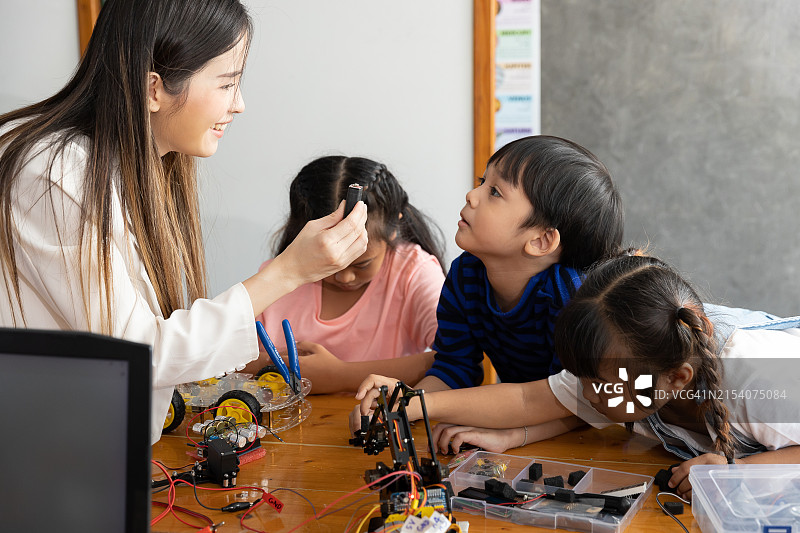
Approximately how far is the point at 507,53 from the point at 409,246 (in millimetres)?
691

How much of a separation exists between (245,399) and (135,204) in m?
0.34

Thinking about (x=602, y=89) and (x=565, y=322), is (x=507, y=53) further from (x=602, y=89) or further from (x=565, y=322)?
(x=565, y=322)

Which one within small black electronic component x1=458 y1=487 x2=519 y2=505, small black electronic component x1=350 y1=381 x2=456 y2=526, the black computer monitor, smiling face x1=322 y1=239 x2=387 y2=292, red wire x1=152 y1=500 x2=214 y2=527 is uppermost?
the black computer monitor

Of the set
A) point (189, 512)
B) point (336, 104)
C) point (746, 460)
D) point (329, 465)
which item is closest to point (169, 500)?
point (189, 512)

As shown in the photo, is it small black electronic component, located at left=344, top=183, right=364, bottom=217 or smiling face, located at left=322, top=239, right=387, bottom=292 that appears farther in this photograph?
smiling face, located at left=322, top=239, right=387, bottom=292

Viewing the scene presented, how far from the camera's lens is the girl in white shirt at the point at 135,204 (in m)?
0.98

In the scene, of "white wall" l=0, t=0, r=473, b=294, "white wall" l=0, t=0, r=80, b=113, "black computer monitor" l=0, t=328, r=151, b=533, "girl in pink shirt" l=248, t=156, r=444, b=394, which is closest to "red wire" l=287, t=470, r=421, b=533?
"black computer monitor" l=0, t=328, r=151, b=533

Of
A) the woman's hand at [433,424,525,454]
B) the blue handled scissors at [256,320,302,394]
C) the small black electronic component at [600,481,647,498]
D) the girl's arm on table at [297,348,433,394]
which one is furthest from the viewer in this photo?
the girl's arm on table at [297,348,433,394]

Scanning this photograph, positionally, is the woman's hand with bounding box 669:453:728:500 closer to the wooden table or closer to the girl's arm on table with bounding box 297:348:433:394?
the wooden table

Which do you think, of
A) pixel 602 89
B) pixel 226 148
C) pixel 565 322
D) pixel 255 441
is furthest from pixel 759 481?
pixel 226 148

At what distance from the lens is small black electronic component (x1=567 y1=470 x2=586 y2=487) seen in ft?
3.20

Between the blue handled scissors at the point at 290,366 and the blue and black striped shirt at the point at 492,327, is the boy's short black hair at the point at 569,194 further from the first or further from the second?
the blue handled scissors at the point at 290,366

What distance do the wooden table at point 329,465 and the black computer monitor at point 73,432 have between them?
31cm

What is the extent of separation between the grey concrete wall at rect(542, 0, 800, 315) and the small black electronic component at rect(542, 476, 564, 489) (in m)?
1.20
